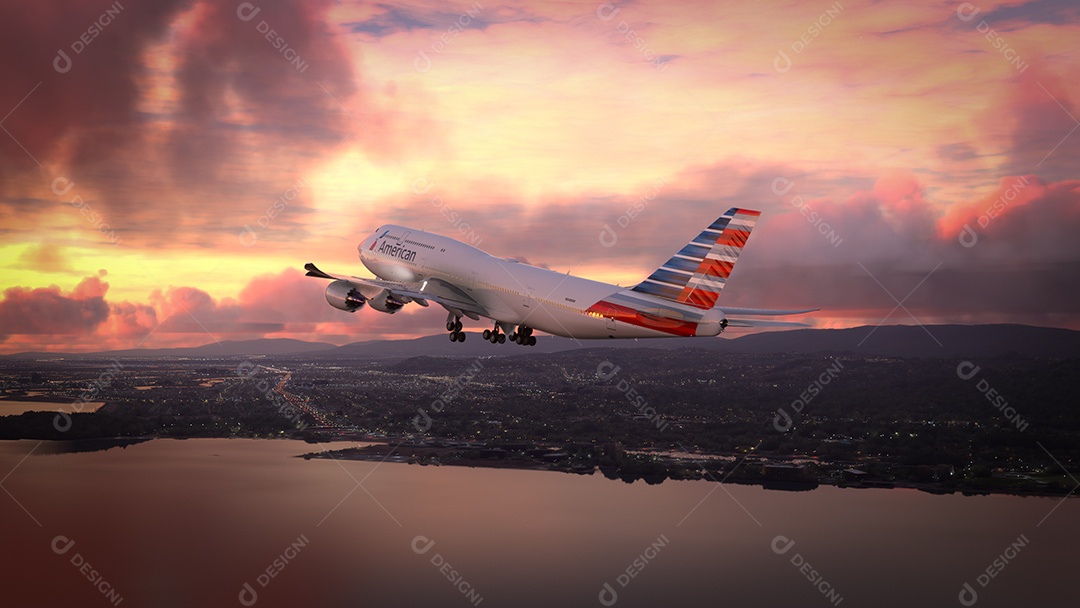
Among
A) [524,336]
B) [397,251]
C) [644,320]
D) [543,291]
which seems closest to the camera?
[644,320]

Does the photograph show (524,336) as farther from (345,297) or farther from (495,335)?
(345,297)

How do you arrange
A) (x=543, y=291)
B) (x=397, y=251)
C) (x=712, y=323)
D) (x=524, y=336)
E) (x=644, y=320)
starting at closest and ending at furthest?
(x=712, y=323) < (x=644, y=320) < (x=543, y=291) < (x=524, y=336) < (x=397, y=251)

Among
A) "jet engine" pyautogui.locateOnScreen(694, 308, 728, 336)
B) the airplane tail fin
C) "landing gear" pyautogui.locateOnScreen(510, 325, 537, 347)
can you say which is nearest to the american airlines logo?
"landing gear" pyautogui.locateOnScreen(510, 325, 537, 347)

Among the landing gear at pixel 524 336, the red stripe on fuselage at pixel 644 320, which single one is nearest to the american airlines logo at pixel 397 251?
the landing gear at pixel 524 336

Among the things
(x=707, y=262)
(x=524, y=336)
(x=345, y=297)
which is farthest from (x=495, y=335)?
(x=707, y=262)

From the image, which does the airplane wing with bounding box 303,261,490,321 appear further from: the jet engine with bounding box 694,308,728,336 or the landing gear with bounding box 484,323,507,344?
the jet engine with bounding box 694,308,728,336

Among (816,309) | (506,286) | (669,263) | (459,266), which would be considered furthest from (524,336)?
(816,309)

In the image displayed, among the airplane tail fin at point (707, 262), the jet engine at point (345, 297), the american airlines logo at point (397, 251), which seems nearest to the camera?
the airplane tail fin at point (707, 262)

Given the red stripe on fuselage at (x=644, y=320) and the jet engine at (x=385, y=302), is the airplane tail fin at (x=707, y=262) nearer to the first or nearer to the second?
the red stripe on fuselage at (x=644, y=320)
